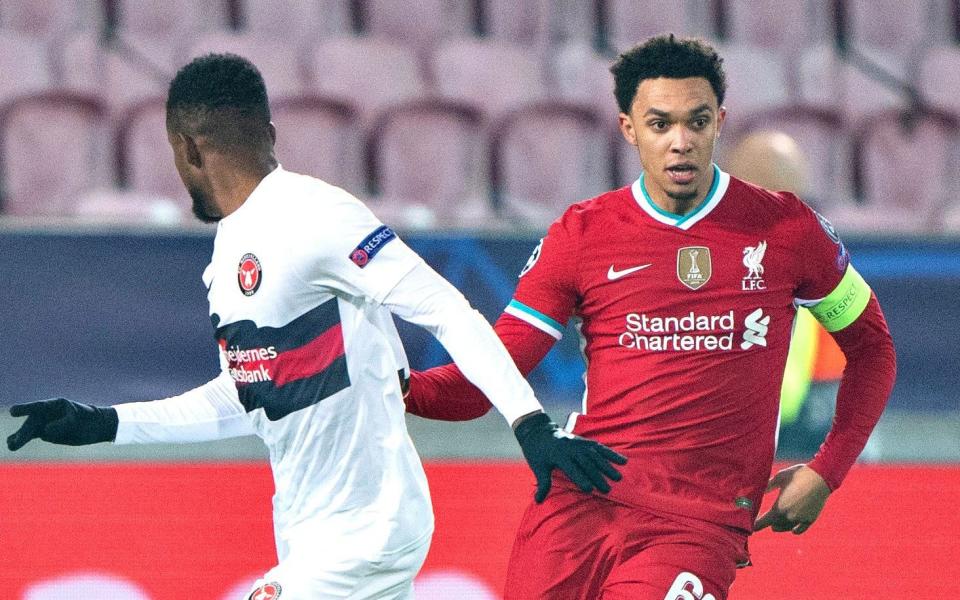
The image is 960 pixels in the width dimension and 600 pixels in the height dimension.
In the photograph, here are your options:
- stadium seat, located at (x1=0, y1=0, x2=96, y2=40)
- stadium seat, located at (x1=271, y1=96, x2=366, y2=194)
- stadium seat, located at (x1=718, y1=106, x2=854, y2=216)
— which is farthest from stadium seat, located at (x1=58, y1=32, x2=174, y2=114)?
stadium seat, located at (x1=718, y1=106, x2=854, y2=216)

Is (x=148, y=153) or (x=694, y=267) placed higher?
(x=694, y=267)

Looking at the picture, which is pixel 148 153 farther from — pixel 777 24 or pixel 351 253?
pixel 351 253

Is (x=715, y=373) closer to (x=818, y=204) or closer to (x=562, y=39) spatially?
(x=818, y=204)

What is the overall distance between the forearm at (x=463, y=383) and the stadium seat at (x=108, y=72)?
18.3 feet

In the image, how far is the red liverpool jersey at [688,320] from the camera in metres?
3.25

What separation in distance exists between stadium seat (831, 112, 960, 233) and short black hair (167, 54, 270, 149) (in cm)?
653

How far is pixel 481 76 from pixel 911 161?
2.61 metres

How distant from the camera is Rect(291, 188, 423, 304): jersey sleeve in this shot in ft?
9.55

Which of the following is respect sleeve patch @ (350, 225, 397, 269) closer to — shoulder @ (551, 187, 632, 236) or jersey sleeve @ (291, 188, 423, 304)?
jersey sleeve @ (291, 188, 423, 304)

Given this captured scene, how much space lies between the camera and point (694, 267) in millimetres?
3312

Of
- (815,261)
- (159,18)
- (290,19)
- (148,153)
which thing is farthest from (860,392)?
(159,18)

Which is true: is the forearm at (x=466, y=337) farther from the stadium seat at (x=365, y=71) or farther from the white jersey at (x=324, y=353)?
the stadium seat at (x=365, y=71)

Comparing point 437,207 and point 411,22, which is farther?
point 411,22

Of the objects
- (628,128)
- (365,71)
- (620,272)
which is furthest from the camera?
(365,71)
